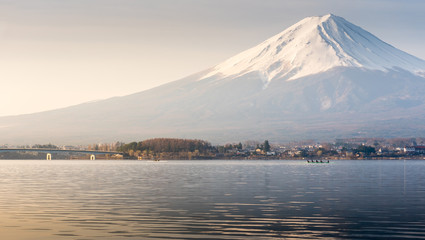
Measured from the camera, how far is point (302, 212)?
1591 inches

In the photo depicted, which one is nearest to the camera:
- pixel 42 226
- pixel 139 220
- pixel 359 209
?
pixel 42 226

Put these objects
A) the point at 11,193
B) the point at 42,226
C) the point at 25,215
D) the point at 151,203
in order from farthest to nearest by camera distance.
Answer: the point at 11,193 < the point at 151,203 < the point at 25,215 < the point at 42,226

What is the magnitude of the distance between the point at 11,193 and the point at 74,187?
8992mm

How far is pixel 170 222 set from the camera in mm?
35719

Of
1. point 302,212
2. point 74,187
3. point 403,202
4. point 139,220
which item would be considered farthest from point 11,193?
point 403,202

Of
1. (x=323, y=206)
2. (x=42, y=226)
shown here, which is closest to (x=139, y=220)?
(x=42, y=226)

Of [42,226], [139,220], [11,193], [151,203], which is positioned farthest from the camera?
[11,193]

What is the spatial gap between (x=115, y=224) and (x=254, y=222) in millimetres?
6936

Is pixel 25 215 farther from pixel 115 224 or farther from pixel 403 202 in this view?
pixel 403 202

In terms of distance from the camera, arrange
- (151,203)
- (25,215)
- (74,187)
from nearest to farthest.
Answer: (25,215) → (151,203) → (74,187)

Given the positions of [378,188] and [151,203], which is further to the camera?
[378,188]

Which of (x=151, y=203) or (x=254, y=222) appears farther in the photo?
(x=151, y=203)

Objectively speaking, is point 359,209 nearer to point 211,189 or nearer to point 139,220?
point 139,220

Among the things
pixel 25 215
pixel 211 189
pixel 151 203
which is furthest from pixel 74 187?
pixel 25 215
